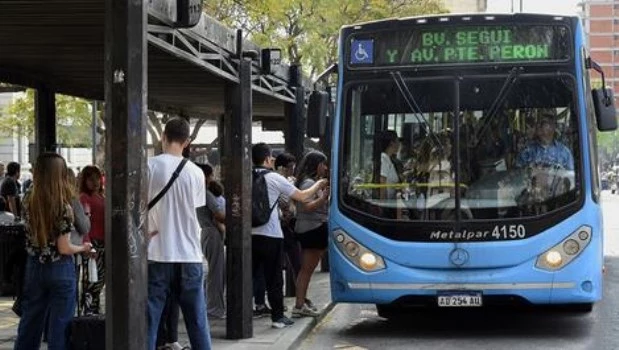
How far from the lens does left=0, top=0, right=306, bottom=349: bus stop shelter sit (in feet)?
19.2

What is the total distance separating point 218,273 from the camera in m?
9.95

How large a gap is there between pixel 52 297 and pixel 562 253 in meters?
4.78

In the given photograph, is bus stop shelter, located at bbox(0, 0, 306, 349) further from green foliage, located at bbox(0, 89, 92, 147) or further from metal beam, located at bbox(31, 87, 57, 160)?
green foliage, located at bbox(0, 89, 92, 147)

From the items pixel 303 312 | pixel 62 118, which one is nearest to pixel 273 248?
pixel 303 312

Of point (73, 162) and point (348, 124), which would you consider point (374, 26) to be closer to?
point (348, 124)

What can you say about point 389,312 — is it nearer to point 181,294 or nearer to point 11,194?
point 181,294

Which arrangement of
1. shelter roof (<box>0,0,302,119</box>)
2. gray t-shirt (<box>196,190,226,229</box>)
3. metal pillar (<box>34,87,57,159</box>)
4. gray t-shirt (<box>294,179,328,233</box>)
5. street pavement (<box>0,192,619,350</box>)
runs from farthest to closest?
metal pillar (<box>34,87,57,159</box>) < gray t-shirt (<box>294,179,328,233</box>) < gray t-shirt (<box>196,190,226,229</box>) < street pavement (<box>0,192,619,350</box>) < shelter roof (<box>0,0,302,119</box>)

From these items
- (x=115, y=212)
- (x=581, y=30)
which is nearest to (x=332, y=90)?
(x=581, y=30)

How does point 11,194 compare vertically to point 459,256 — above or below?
above

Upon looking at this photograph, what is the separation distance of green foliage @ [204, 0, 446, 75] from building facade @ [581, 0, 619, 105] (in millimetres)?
136621

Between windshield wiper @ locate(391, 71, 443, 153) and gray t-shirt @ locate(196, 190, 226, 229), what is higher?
windshield wiper @ locate(391, 71, 443, 153)

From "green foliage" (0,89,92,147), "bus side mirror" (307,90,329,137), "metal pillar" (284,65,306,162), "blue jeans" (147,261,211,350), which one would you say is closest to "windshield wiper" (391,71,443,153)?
"bus side mirror" (307,90,329,137)

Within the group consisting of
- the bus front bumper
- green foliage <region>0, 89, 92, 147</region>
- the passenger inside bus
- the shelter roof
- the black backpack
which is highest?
green foliage <region>0, 89, 92, 147</region>

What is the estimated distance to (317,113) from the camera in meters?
9.57
